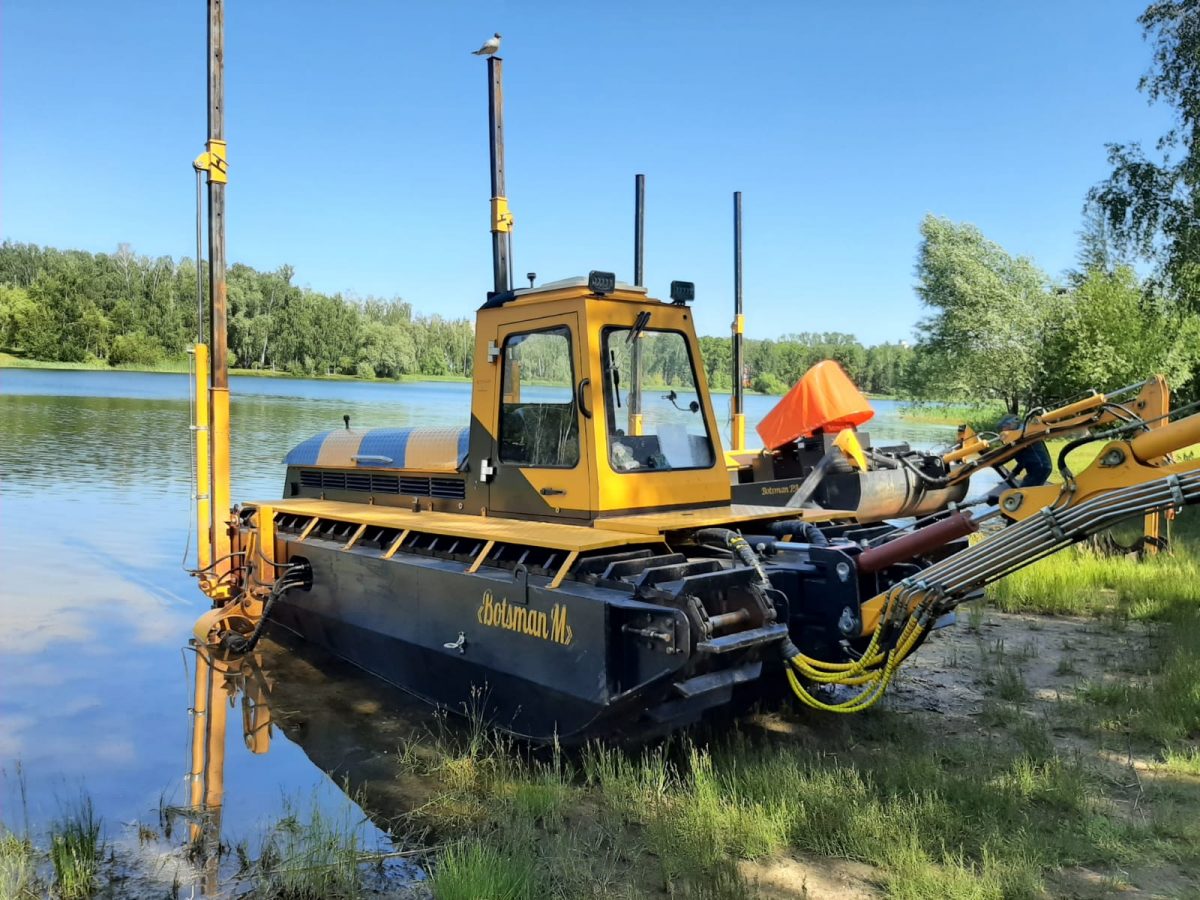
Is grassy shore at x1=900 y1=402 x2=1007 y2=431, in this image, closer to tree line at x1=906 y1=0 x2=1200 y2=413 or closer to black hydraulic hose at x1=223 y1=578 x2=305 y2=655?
tree line at x1=906 y1=0 x2=1200 y2=413

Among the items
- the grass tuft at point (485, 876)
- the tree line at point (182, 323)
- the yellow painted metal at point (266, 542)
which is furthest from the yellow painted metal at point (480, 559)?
the tree line at point (182, 323)

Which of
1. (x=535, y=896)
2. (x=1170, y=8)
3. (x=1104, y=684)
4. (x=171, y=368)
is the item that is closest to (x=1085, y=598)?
(x=1104, y=684)

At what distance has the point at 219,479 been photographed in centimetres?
909

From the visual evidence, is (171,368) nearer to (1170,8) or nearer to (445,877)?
(1170,8)

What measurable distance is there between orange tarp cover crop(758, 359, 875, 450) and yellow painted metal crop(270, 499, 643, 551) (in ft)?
17.0

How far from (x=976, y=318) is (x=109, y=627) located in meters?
31.2

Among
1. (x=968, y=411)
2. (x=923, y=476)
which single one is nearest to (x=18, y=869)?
(x=923, y=476)

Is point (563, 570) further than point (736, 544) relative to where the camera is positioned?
No

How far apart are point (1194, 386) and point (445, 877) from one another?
1134 inches

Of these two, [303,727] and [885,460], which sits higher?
[885,460]

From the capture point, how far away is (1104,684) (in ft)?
21.9

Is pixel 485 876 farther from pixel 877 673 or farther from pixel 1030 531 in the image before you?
pixel 1030 531

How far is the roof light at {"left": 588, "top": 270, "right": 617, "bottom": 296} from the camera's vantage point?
19.3ft

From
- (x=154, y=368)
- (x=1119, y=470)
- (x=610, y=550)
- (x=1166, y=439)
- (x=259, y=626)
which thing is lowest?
(x=259, y=626)
